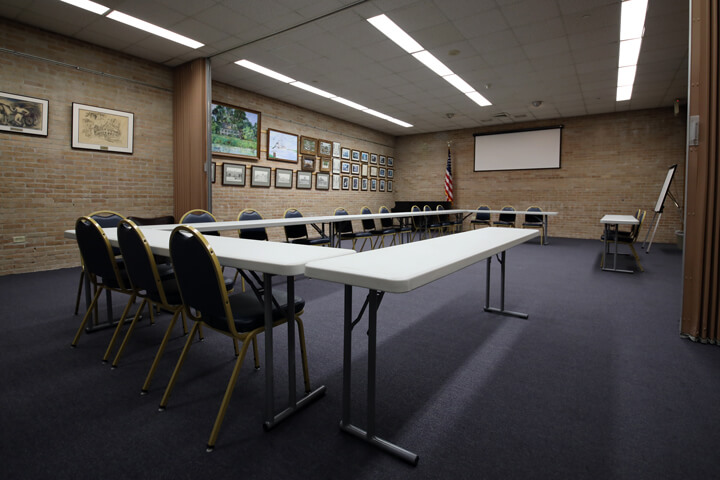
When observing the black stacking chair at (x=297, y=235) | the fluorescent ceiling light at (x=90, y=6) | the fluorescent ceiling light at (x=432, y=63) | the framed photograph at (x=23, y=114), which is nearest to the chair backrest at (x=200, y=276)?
the black stacking chair at (x=297, y=235)

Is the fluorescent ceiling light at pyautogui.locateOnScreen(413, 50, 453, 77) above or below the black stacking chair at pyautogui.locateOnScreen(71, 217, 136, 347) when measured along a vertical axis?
above

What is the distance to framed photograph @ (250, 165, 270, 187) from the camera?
6867 millimetres

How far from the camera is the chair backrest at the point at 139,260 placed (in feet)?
5.77

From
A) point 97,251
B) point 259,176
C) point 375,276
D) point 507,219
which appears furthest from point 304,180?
point 375,276

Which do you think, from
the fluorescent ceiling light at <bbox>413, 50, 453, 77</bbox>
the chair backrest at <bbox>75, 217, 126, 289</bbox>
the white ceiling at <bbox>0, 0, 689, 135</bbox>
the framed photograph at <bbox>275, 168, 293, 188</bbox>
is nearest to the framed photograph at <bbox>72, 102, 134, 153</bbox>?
the white ceiling at <bbox>0, 0, 689, 135</bbox>

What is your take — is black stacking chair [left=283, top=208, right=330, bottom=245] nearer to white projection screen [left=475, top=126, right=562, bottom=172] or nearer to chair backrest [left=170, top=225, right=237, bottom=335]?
chair backrest [left=170, top=225, right=237, bottom=335]

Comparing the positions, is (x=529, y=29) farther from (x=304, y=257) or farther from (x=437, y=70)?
(x=304, y=257)

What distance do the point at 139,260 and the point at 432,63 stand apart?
5.03 metres

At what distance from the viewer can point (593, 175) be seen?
8531mm

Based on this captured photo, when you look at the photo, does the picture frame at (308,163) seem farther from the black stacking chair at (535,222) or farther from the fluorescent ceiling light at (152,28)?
the black stacking chair at (535,222)

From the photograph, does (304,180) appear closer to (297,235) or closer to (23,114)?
(297,235)

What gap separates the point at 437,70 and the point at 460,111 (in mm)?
2745

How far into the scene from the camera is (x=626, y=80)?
6066mm

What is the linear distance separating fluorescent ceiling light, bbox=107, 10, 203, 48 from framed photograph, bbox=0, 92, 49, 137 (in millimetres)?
1400
